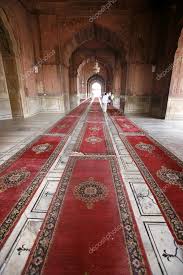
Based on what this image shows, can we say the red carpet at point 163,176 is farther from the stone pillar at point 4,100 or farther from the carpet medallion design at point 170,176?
the stone pillar at point 4,100

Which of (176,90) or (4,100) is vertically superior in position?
(176,90)

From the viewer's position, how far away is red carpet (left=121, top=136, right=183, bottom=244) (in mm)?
1858

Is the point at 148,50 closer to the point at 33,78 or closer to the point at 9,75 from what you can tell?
the point at 33,78

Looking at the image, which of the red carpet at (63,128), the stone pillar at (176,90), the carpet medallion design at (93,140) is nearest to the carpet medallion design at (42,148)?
the carpet medallion design at (93,140)

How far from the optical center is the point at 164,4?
295 inches

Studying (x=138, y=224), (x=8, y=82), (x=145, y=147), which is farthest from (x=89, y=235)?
(x=8, y=82)

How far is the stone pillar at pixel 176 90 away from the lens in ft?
23.4

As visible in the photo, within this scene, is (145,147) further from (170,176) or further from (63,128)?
(63,128)

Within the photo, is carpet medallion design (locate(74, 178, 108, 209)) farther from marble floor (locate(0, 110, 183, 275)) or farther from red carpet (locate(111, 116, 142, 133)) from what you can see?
red carpet (locate(111, 116, 142, 133))

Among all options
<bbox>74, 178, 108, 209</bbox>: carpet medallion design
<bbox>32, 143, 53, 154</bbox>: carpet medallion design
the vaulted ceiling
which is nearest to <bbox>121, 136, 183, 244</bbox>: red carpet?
<bbox>74, 178, 108, 209</bbox>: carpet medallion design

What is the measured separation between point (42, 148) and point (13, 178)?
140 cm

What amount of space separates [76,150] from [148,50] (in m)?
8.07

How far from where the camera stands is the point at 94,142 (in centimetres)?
443

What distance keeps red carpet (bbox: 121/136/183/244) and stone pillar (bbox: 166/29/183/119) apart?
14.0ft
